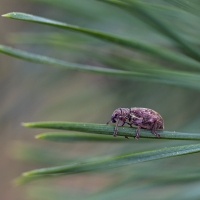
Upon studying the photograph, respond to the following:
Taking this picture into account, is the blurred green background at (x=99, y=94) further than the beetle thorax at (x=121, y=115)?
Yes

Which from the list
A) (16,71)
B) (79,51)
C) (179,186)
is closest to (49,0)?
(79,51)

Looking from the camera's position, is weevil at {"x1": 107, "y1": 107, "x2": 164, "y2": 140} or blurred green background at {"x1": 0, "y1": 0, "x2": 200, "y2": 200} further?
blurred green background at {"x1": 0, "y1": 0, "x2": 200, "y2": 200}

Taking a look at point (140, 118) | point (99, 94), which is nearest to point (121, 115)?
point (140, 118)

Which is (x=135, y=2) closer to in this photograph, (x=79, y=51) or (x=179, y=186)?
(x=79, y=51)

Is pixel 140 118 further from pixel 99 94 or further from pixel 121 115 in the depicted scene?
pixel 99 94

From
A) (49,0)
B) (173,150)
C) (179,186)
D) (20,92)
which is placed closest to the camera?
(173,150)

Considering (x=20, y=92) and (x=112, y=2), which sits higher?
(x=112, y=2)

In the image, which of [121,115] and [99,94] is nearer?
[121,115]

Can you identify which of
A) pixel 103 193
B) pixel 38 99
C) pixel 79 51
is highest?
pixel 79 51
